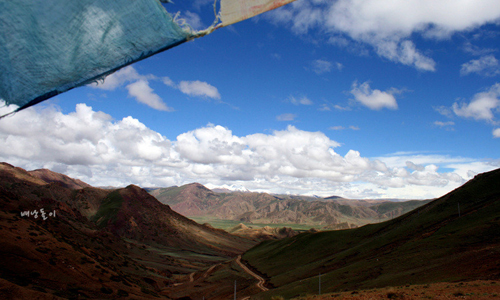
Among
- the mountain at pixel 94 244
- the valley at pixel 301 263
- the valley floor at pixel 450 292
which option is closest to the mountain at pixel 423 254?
the valley at pixel 301 263

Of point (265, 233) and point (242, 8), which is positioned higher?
point (242, 8)

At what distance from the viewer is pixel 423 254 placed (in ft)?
102

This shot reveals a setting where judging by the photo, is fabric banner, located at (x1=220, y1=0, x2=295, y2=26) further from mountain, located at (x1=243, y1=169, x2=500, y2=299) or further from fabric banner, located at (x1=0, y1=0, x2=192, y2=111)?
mountain, located at (x1=243, y1=169, x2=500, y2=299)

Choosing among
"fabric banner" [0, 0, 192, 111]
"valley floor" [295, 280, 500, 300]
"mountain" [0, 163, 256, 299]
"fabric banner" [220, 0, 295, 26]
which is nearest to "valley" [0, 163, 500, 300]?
"valley floor" [295, 280, 500, 300]

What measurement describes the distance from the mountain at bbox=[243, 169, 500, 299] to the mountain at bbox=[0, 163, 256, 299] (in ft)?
64.0

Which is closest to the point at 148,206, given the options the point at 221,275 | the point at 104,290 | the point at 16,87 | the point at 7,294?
the point at 221,275

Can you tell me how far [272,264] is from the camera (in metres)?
65.8

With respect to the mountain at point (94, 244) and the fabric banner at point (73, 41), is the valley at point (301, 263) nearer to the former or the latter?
the mountain at point (94, 244)

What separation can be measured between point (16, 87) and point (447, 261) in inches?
1296

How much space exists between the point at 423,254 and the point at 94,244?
54.4m

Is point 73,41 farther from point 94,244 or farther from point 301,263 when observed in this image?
point 301,263

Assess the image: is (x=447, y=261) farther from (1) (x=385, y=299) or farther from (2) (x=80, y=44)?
(2) (x=80, y=44)

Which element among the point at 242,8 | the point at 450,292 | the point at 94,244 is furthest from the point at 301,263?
the point at 242,8

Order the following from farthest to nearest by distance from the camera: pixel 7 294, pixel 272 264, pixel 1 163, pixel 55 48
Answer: pixel 1 163, pixel 272 264, pixel 7 294, pixel 55 48
